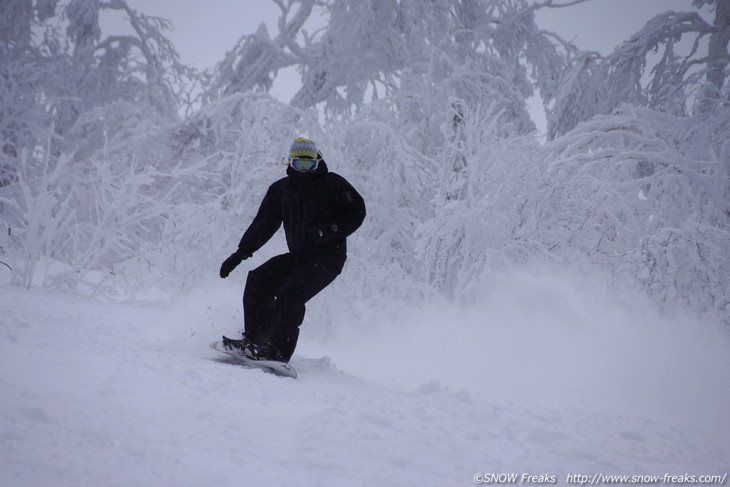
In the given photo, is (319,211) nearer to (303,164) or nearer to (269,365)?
(303,164)

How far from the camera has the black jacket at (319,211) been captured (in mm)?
3561

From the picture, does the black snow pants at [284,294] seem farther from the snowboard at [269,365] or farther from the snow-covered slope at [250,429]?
the snow-covered slope at [250,429]

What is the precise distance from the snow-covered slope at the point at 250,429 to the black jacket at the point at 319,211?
2.75 ft

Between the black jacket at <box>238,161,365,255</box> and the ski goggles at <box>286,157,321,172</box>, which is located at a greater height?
the ski goggles at <box>286,157,321,172</box>

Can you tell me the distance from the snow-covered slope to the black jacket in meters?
0.84

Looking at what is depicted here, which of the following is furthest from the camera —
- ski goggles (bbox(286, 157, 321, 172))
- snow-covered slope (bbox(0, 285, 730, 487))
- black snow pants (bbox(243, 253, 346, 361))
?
ski goggles (bbox(286, 157, 321, 172))

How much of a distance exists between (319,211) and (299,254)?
0.31 meters

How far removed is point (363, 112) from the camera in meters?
11.4

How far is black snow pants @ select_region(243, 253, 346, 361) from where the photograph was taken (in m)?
3.42

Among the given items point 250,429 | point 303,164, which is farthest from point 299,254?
point 250,429

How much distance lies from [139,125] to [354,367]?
9.19 meters

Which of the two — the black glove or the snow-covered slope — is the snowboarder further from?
the snow-covered slope

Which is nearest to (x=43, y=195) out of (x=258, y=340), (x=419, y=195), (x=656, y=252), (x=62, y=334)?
(x=62, y=334)

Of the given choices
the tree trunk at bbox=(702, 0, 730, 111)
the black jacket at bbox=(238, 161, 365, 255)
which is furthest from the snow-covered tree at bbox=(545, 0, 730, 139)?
the black jacket at bbox=(238, 161, 365, 255)
